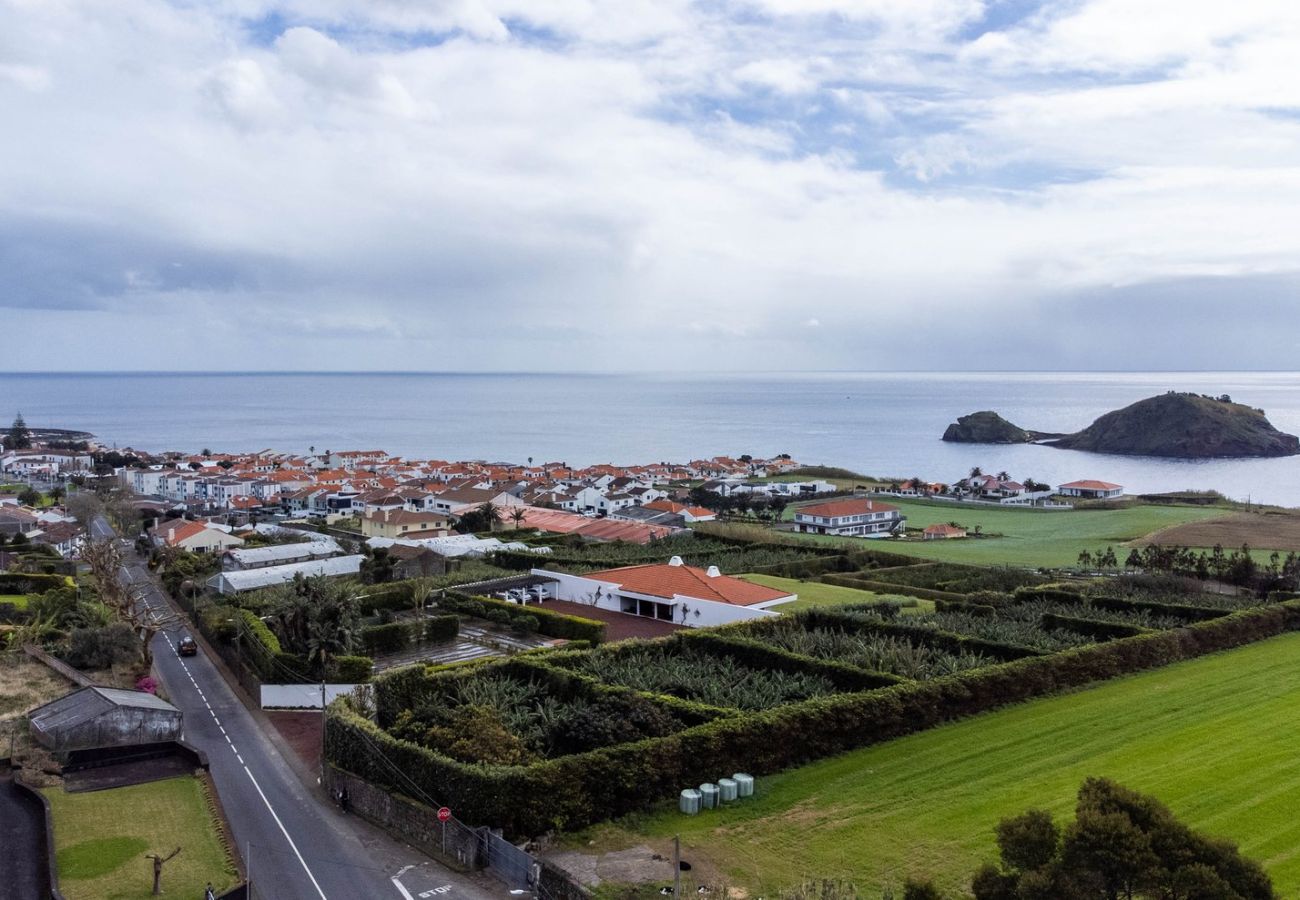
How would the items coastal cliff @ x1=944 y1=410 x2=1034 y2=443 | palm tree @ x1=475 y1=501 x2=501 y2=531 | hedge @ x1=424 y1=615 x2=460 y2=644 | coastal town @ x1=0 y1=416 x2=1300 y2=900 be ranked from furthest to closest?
coastal cliff @ x1=944 y1=410 x2=1034 y2=443
palm tree @ x1=475 y1=501 x2=501 y2=531
hedge @ x1=424 y1=615 x2=460 y2=644
coastal town @ x1=0 y1=416 x2=1300 y2=900

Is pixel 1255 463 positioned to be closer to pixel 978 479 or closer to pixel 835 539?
pixel 978 479

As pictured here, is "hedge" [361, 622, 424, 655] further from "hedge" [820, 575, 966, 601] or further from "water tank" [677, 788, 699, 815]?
"hedge" [820, 575, 966, 601]

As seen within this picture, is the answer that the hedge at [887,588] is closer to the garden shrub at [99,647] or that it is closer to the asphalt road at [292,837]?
the asphalt road at [292,837]

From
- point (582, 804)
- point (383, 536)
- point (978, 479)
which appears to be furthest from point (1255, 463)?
point (582, 804)

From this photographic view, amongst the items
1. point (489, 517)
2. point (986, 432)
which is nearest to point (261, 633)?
point (489, 517)

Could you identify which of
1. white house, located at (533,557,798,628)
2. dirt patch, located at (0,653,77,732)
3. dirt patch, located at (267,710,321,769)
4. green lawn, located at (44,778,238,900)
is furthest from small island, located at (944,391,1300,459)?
green lawn, located at (44,778,238,900)
